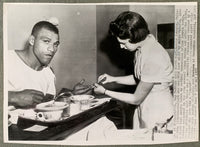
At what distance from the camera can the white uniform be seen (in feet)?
1.60

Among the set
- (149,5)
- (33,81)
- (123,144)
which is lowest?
(123,144)

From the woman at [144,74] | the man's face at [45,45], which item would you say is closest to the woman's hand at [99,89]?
the woman at [144,74]

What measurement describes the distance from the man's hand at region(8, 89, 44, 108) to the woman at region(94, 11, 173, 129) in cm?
11

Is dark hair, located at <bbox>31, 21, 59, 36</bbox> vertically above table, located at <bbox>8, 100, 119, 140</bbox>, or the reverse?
Result: dark hair, located at <bbox>31, 21, 59, 36</bbox>

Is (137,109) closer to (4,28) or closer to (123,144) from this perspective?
(123,144)

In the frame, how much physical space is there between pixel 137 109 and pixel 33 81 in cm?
20

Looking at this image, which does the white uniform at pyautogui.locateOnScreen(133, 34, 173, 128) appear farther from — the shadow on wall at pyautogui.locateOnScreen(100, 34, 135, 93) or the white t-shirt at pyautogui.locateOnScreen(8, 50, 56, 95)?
the white t-shirt at pyautogui.locateOnScreen(8, 50, 56, 95)

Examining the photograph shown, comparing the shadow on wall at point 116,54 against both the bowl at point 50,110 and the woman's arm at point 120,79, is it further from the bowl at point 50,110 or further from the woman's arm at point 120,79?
the bowl at point 50,110

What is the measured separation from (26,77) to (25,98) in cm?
4

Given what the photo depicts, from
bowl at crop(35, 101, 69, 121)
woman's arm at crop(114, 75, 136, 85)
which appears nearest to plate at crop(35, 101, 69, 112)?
bowl at crop(35, 101, 69, 121)

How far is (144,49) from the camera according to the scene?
0.49 metres

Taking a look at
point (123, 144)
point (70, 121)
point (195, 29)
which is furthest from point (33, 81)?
point (195, 29)

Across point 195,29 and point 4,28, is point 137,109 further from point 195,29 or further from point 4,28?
point 4,28

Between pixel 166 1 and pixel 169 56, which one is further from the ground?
pixel 166 1
